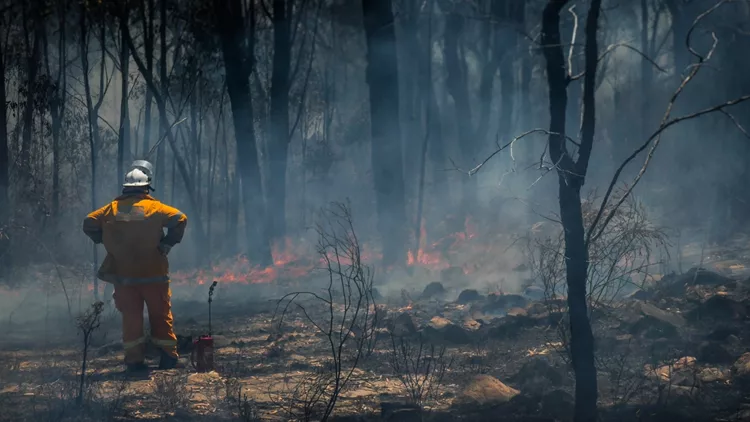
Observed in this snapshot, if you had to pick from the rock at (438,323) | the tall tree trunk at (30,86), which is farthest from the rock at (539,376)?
the tall tree trunk at (30,86)

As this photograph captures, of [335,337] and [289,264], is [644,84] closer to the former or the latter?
[289,264]

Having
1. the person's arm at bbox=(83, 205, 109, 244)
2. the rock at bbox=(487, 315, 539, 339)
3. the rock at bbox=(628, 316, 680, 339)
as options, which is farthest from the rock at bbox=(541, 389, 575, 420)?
the person's arm at bbox=(83, 205, 109, 244)

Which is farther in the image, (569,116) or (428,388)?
(569,116)

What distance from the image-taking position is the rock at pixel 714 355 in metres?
7.73

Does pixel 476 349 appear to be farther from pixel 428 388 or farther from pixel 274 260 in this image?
pixel 274 260

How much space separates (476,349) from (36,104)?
13.2 meters

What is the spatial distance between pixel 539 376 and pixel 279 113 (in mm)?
13410

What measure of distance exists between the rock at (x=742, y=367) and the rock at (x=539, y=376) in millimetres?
1456

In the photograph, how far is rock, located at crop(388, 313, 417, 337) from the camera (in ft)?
31.4

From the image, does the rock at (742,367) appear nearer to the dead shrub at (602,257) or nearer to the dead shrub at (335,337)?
the dead shrub at (602,257)

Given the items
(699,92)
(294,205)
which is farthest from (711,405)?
(294,205)

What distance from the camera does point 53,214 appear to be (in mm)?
19719

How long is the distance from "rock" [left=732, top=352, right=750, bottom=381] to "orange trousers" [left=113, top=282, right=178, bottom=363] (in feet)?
16.7

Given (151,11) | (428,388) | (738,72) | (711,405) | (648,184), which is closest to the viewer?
(711,405)
